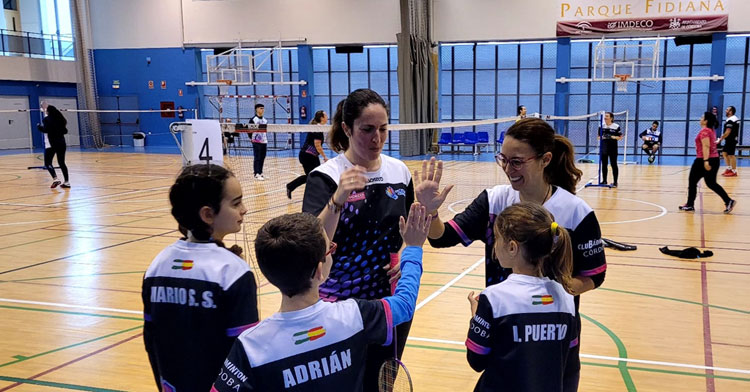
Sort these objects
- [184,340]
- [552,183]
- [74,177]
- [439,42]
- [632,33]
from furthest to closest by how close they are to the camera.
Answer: [439,42], [632,33], [74,177], [552,183], [184,340]

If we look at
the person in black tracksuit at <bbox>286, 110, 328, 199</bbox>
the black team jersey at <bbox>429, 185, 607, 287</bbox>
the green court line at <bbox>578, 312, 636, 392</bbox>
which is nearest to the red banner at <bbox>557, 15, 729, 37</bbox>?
the person in black tracksuit at <bbox>286, 110, 328, 199</bbox>

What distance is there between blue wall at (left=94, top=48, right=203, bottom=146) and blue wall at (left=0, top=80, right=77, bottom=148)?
1.69m

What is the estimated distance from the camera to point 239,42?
27.4m

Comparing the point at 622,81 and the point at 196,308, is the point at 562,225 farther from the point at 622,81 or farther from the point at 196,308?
the point at 622,81

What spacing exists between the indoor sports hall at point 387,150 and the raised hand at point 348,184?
409mm

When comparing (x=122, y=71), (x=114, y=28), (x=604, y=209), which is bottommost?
(x=604, y=209)

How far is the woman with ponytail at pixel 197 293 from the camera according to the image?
242 cm

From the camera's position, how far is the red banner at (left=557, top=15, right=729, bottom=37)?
908 inches

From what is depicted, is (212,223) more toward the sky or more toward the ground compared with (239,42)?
more toward the ground

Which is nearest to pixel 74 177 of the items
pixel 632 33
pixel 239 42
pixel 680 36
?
pixel 239 42

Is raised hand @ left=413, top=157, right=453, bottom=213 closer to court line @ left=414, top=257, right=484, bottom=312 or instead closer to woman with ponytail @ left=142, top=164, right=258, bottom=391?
woman with ponytail @ left=142, top=164, right=258, bottom=391

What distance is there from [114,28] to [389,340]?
32.9m

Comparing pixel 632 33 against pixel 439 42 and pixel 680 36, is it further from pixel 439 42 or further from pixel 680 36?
pixel 439 42

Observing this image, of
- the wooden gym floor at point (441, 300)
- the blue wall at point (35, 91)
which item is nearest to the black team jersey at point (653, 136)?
the wooden gym floor at point (441, 300)
